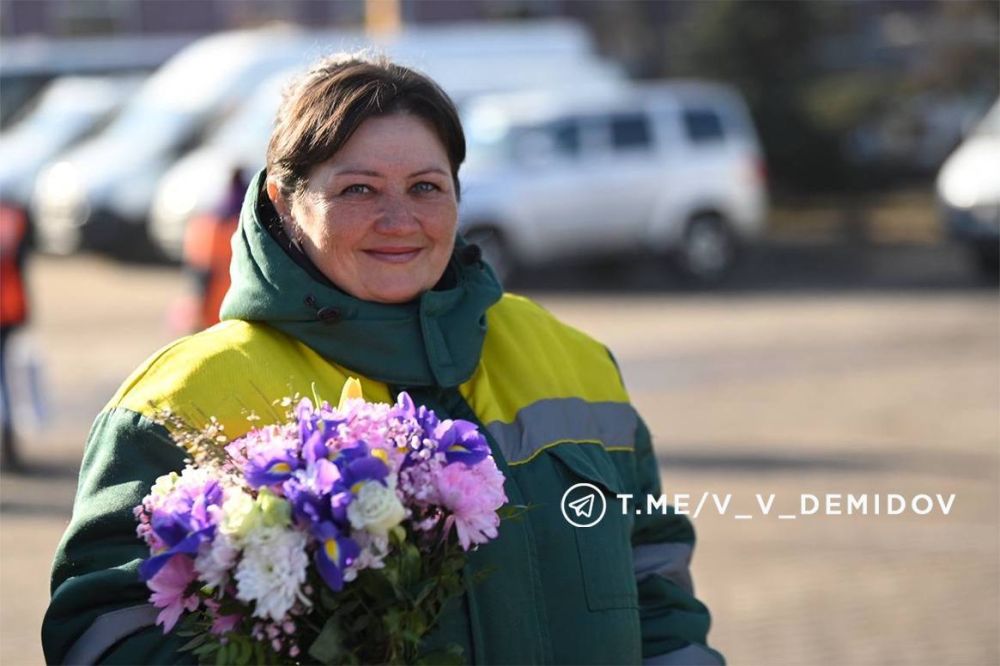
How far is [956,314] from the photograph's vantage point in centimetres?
1662

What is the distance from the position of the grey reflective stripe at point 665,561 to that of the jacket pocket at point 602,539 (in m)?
0.12

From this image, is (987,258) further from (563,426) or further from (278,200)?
(278,200)

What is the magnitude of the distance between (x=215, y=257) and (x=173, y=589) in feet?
25.4

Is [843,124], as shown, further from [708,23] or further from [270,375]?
[270,375]

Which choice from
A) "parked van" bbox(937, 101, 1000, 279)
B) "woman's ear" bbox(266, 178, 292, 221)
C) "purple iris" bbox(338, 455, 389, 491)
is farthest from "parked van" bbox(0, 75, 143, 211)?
"purple iris" bbox(338, 455, 389, 491)

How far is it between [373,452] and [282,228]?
71cm

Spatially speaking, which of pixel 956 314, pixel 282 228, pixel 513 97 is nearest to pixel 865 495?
pixel 282 228

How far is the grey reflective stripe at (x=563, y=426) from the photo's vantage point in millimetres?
3020

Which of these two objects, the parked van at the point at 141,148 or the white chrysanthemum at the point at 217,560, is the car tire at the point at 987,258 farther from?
the white chrysanthemum at the point at 217,560

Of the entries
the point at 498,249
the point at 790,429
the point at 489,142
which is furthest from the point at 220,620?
the point at 489,142

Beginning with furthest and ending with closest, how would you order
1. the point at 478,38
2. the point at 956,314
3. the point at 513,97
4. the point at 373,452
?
the point at 478,38 → the point at 513,97 → the point at 956,314 → the point at 373,452

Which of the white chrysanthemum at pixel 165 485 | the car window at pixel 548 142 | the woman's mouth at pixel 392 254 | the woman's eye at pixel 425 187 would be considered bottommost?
the white chrysanthemum at pixel 165 485

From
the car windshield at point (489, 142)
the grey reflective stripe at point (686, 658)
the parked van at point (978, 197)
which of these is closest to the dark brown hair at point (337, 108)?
the grey reflective stripe at point (686, 658)

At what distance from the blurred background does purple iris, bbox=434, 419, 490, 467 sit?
107 centimetres
